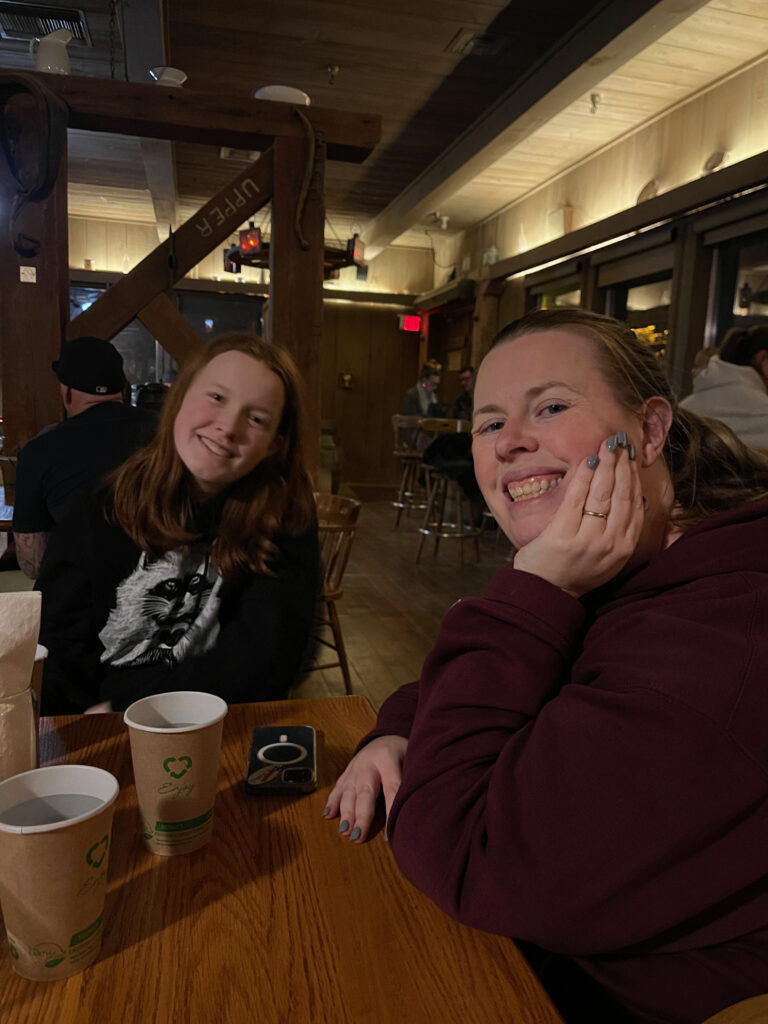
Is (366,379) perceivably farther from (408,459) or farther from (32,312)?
(32,312)

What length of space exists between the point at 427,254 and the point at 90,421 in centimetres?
957

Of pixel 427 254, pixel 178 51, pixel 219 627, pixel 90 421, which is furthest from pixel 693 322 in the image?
pixel 427 254

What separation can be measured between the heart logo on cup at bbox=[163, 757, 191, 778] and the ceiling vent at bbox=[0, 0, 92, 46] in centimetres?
518

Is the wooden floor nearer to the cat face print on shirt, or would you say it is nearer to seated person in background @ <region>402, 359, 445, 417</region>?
the cat face print on shirt

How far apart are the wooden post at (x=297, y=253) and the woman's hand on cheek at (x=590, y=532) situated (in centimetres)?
238

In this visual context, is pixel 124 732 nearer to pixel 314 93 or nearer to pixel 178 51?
pixel 178 51

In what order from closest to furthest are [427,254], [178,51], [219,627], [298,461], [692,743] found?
[692,743], [219,627], [298,461], [178,51], [427,254]

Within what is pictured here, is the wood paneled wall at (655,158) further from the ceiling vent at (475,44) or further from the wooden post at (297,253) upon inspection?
the wooden post at (297,253)

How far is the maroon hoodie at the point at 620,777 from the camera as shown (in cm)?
60

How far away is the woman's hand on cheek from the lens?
2.54 ft

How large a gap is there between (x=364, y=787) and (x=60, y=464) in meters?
1.92

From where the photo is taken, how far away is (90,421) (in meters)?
2.52

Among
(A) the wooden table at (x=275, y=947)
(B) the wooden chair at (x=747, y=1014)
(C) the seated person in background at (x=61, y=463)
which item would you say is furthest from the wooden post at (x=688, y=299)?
(B) the wooden chair at (x=747, y=1014)

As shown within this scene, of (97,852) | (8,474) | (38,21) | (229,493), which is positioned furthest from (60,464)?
(38,21)
